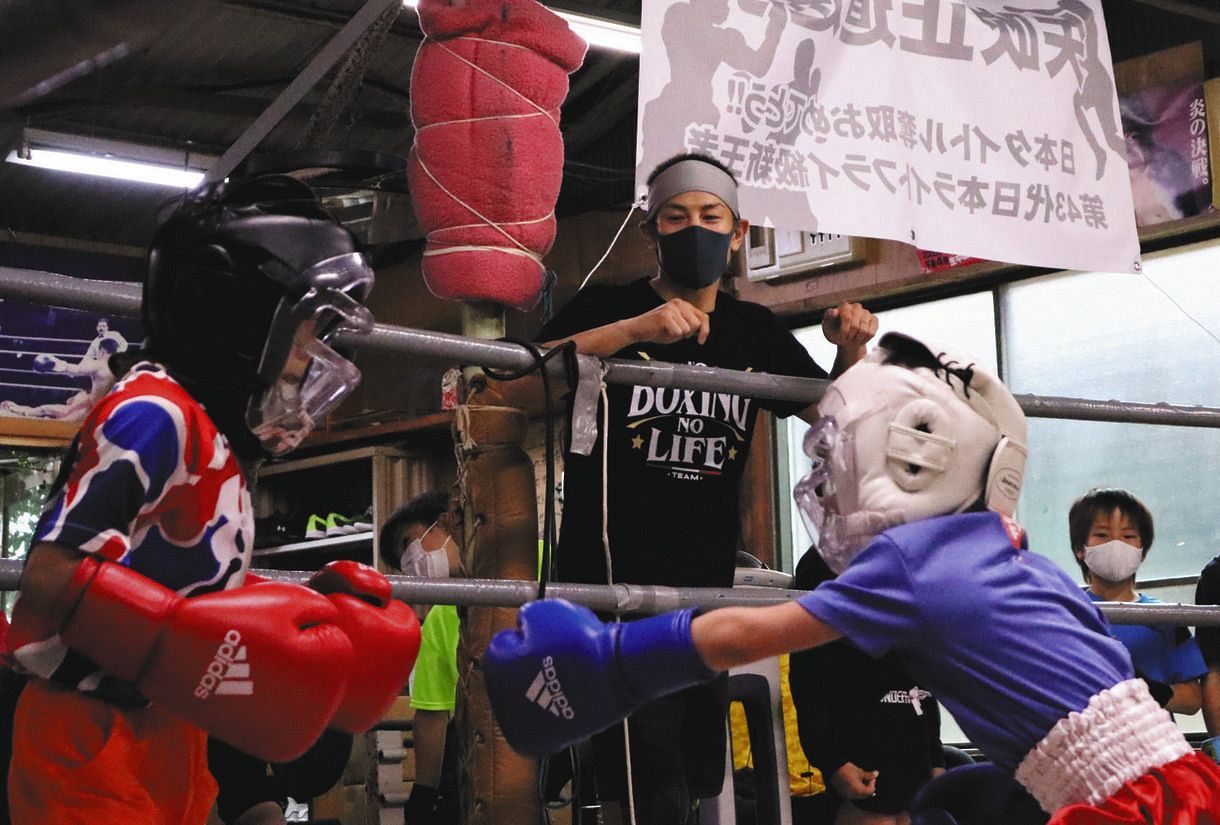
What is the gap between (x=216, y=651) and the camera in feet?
4.79

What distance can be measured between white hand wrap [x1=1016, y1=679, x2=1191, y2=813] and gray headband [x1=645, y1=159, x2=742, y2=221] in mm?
1136

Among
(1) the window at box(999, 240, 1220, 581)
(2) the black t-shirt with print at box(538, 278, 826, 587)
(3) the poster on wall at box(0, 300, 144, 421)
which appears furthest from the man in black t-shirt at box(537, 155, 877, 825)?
(3) the poster on wall at box(0, 300, 144, 421)

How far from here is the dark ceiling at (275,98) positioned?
238 inches

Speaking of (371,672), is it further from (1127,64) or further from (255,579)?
(1127,64)

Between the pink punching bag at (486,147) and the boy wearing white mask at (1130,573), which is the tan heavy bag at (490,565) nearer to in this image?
the pink punching bag at (486,147)

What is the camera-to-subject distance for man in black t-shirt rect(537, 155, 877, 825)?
2.23 m

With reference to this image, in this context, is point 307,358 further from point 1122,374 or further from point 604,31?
point 1122,374

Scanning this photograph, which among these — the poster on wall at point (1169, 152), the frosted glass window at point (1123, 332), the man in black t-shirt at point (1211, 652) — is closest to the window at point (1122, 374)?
the frosted glass window at point (1123, 332)

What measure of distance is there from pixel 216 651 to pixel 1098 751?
978mm

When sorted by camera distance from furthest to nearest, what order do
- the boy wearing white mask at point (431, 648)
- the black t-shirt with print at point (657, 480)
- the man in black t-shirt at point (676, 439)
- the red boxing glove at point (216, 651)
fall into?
the boy wearing white mask at point (431, 648) < the black t-shirt with print at point (657, 480) < the man in black t-shirt at point (676, 439) < the red boxing glove at point (216, 651)

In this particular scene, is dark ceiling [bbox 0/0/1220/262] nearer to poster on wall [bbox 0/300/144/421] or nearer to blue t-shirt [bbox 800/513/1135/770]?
poster on wall [bbox 0/300/144/421]

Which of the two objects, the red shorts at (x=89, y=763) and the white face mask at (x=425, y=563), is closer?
the red shorts at (x=89, y=763)

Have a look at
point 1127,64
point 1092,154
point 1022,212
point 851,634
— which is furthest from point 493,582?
point 1127,64

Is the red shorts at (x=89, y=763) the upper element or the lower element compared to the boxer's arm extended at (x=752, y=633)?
lower
